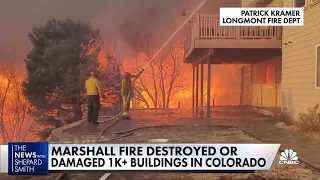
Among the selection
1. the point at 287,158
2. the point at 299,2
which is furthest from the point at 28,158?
the point at 299,2

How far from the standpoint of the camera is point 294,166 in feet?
15.0

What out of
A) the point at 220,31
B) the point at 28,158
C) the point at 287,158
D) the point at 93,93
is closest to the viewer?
the point at 28,158

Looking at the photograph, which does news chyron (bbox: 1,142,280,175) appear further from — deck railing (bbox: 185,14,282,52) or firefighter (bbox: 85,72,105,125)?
deck railing (bbox: 185,14,282,52)

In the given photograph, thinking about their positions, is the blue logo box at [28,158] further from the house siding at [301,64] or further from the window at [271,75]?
the window at [271,75]

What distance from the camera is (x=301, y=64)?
918 cm

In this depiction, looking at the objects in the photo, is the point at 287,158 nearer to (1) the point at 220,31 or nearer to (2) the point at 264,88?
(1) the point at 220,31

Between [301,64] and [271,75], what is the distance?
6.74 metres

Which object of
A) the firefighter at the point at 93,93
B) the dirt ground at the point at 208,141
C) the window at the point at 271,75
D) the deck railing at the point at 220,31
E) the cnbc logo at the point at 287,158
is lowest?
the dirt ground at the point at 208,141

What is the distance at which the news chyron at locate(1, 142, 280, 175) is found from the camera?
11.0ft

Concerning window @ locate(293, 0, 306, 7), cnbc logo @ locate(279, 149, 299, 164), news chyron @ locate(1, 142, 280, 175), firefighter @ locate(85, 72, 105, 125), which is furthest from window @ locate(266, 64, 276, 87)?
news chyron @ locate(1, 142, 280, 175)

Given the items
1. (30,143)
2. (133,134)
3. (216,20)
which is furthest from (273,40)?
(30,143)

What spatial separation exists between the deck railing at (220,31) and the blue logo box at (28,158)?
26.4 ft

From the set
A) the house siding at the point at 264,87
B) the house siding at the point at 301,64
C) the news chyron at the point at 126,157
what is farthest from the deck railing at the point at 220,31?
the news chyron at the point at 126,157

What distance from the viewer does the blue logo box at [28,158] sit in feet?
10.9
